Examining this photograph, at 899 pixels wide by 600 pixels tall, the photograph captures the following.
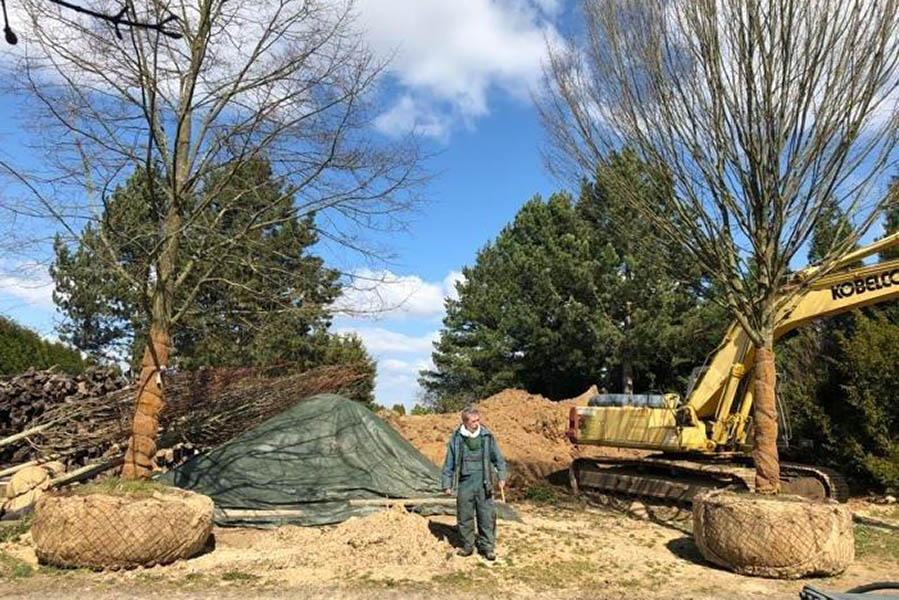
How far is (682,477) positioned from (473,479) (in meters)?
5.25

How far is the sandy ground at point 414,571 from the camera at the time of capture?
638 cm

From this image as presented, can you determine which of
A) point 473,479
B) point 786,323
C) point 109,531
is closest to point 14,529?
point 109,531

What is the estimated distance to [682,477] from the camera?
464 inches

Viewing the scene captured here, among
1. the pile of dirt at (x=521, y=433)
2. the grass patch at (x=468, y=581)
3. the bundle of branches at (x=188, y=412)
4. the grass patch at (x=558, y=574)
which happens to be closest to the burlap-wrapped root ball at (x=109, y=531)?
the grass patch at (x=468, y=581)

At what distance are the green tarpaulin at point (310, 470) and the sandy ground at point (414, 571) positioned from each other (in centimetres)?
55

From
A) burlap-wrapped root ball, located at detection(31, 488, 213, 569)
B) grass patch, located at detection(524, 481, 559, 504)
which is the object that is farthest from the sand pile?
grass patch, located at detection(524, 481, 559, 504)

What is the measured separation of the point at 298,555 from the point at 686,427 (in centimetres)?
→ 614

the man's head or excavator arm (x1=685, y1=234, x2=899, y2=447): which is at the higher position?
excavator arm (x1=685, y1=234, x2=899, y2=447)

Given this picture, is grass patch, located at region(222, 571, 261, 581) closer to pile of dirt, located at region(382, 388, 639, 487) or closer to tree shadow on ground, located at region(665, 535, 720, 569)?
tree shadow on ground, located at region(665, 535, 720, 569)

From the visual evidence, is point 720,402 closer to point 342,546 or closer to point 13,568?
point 342,546

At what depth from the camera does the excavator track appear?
1046 centimetres

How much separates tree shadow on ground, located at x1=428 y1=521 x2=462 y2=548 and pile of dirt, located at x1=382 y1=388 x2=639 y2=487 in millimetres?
4431

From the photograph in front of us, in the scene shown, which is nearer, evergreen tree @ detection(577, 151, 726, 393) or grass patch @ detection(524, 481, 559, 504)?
grass patch @ detection(524, 481, 559, 504)

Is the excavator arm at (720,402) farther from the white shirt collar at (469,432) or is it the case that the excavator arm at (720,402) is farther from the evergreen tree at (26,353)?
the evergreen tree at (26,353)
